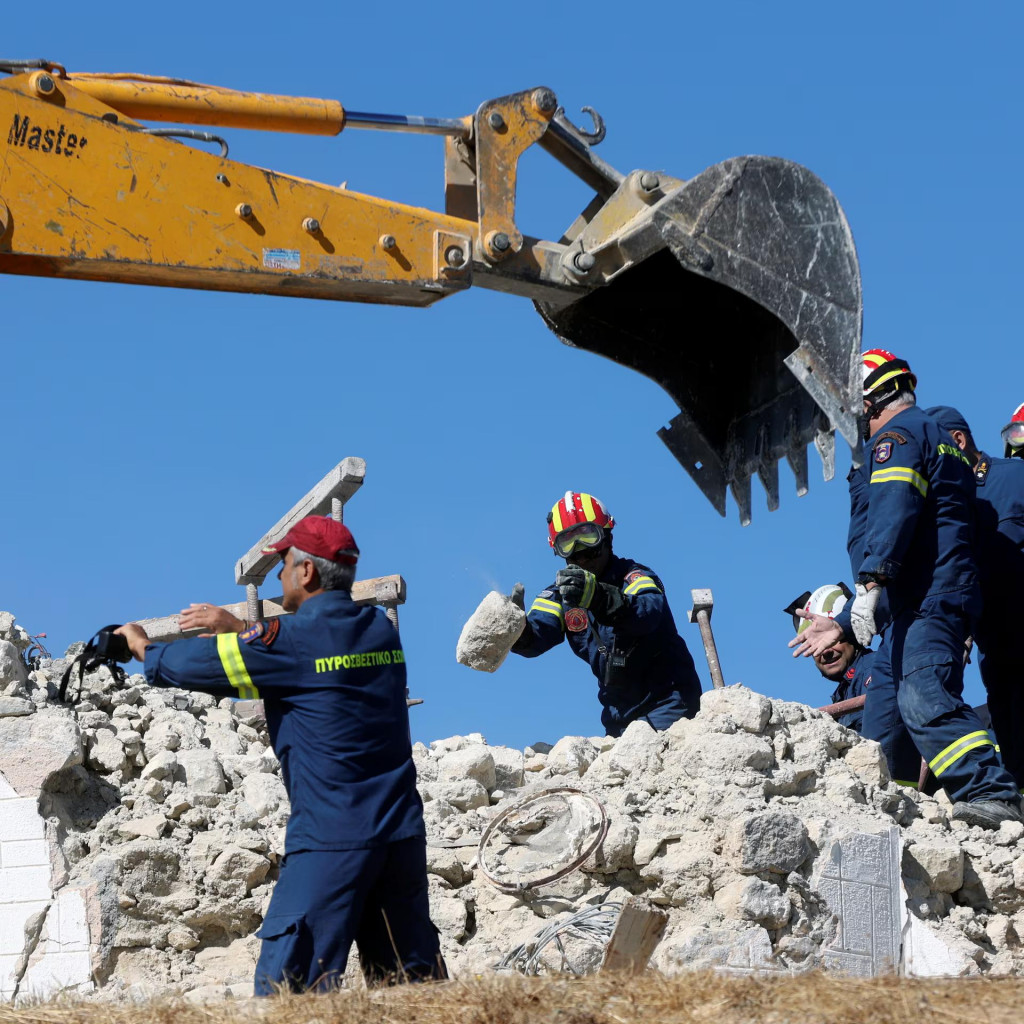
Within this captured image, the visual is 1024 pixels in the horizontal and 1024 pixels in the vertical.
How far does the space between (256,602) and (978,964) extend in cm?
628

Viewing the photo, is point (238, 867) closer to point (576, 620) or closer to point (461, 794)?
point (461, 794)

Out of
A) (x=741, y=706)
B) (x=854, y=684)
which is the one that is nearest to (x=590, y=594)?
(x=741, y=706)

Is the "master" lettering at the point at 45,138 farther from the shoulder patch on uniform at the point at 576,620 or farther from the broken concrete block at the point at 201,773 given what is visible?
the shoulder patch on uniform at the point at 576,620

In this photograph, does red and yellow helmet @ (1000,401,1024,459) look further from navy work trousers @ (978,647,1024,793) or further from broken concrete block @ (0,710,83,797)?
broken concrete block @ (0,710,83,797)

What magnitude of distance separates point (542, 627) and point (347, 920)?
407 centimetres

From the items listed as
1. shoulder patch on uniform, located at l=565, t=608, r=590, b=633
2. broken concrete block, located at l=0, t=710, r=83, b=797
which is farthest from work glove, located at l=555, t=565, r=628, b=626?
broken concrete block, located at l=0, t=710, r=83, b=797

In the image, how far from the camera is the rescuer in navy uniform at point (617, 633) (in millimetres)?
8586

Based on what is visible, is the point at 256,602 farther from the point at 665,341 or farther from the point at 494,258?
the point at 494,258

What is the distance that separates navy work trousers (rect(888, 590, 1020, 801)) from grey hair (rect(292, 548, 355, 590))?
3273 mm

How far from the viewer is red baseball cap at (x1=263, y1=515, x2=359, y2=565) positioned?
Answer: 506 cm

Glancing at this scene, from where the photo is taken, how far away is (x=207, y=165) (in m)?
5.44

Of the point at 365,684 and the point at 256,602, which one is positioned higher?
the point at 256,602

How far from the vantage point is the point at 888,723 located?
26.4 feet

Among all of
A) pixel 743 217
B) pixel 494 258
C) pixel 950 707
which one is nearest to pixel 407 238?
pixel 494 258
